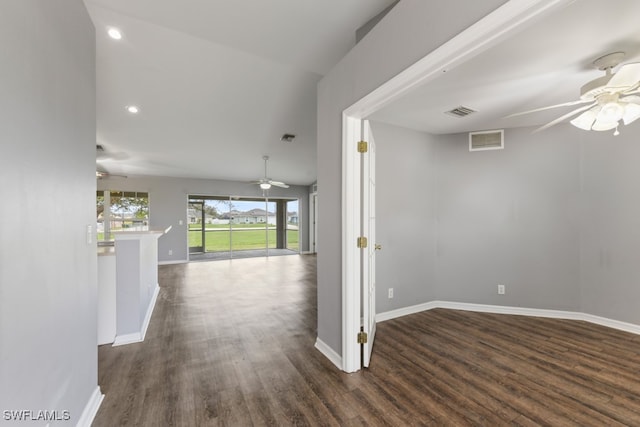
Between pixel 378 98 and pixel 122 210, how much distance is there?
8240 mm

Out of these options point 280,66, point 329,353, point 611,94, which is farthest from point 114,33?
point 611,94

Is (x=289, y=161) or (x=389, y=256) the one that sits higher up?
(x=289, y=161)

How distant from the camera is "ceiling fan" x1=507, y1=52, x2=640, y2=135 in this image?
1869 millimetres

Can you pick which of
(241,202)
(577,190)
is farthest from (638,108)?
(241,202)

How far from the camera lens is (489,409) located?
179 cm

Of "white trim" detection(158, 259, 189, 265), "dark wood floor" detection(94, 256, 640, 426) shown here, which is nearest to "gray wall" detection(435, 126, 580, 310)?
"dark wood floor" detection(94, 256, 640, 426)

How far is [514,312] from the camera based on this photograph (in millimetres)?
3533

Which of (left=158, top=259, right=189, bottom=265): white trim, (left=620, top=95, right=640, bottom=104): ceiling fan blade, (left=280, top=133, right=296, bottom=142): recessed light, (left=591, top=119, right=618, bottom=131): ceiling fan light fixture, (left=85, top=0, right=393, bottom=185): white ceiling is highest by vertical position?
(left=85, top=0, right=393, bottom=185): white ceiling

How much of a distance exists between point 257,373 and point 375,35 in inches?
107

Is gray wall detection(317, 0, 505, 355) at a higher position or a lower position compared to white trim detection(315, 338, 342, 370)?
higher

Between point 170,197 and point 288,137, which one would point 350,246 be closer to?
point 288,137

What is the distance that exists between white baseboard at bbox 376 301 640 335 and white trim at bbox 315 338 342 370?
102cm

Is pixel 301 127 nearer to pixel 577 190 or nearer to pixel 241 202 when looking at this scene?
pixel 577 190
